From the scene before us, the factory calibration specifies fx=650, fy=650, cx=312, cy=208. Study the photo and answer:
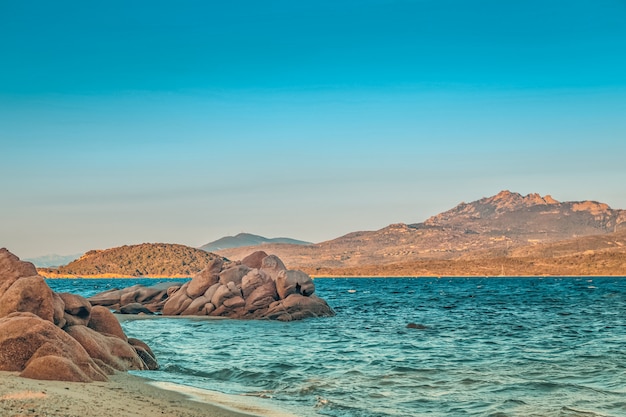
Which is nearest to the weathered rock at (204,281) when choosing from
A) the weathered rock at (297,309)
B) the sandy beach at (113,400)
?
the weathered rock at (297,309)

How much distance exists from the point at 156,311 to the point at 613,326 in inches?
1526

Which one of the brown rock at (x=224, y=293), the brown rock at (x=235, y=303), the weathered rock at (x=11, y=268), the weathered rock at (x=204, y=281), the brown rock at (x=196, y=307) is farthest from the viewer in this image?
the weathered rock at (x=204, y=281)

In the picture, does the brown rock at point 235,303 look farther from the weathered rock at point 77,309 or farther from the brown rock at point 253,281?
the weathered rock at point 77,309

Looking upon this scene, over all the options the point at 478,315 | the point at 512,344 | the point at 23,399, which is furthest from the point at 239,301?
the point at 23,399

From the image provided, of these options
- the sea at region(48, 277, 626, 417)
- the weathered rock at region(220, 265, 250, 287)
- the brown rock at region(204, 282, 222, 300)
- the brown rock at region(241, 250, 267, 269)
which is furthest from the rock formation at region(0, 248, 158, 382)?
the brown rock at region(241, 250, 267, 269)

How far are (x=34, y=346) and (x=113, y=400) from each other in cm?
457

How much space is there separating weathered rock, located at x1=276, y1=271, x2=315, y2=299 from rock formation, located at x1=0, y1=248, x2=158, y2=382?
2647cm

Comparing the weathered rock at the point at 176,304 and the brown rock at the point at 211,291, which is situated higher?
the brown rock at the point at 211,291

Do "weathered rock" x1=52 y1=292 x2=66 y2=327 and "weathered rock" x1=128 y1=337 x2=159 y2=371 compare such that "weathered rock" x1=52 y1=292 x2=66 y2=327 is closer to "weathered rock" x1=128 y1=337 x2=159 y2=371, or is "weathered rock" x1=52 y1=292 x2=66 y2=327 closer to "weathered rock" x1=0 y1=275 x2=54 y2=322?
"weathered rock" x1=0 y1=275 x2=54 y2=322

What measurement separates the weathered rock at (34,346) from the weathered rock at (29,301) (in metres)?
2.57

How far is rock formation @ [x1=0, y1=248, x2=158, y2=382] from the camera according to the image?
55.3ft

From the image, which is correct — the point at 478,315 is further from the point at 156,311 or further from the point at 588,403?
the point at 588,403

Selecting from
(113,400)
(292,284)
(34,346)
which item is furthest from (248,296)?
(113,400)

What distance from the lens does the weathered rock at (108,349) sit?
66.5 ft
